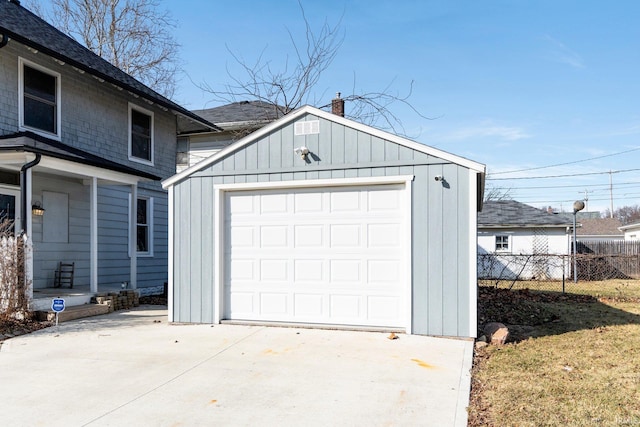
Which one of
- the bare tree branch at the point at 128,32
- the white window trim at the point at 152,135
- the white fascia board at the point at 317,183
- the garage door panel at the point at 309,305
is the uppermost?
the bare tree branch at the point at 128,32

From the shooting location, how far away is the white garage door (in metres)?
7.02

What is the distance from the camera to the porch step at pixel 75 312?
7.90 m

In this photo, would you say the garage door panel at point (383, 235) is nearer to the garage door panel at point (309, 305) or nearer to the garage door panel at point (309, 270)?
the garage door panel at point (309, 270)

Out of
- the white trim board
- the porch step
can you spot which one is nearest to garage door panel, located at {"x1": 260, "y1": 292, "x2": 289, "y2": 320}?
the white trim board

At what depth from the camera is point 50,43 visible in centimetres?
1011

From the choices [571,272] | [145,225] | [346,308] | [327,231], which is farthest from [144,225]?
[571,272]

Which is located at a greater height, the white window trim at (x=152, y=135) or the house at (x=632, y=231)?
the white window trim at (x=152, y=135)

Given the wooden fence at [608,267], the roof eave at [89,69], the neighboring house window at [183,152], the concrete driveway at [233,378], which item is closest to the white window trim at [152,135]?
the roof eave at [89,69]

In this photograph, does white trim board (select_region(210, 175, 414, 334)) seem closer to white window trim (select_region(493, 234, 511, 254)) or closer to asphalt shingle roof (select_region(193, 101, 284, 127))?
asphalt shingle roof (select_region(193, 101, 284, 127))

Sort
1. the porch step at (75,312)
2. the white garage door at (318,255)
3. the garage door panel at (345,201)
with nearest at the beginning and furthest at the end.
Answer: the white garage door at (318,255), the garage door panel at (345,201), the porch step at (75,312)

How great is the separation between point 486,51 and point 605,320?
348 inches

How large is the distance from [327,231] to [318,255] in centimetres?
41

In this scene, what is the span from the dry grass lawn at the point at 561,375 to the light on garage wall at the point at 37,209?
8.97 meters

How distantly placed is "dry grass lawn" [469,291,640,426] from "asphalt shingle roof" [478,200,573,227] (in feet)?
39.2
